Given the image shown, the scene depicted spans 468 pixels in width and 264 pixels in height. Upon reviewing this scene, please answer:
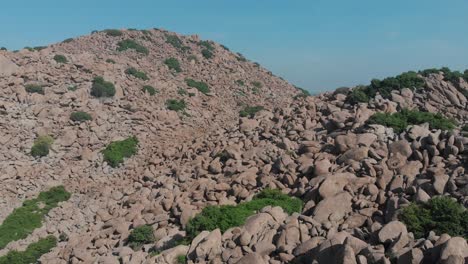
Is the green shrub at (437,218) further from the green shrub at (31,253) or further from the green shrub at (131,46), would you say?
the green shrub at (131,46)

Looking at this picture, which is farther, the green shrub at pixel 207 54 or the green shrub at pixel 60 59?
the green shrub at pixel 207 54

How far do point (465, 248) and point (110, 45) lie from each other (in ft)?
188

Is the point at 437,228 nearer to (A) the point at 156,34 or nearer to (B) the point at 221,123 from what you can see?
(B) the point at 221,123

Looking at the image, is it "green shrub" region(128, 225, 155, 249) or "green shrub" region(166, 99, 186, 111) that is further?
"green shrub" region(166, 99, 186, 111)

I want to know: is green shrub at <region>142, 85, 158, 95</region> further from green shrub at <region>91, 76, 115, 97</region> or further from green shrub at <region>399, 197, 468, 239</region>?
green shrub at <region>399, 197, 468, 239</region>

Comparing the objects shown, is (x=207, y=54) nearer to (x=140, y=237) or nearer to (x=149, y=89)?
(x=149, y=89)

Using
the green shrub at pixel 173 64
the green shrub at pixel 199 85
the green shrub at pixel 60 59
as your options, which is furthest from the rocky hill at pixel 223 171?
the green shrub at pixel 173 64

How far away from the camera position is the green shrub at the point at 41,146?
31766 millimetres

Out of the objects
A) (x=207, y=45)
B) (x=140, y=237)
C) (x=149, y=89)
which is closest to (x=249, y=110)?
(x=149, y=89)

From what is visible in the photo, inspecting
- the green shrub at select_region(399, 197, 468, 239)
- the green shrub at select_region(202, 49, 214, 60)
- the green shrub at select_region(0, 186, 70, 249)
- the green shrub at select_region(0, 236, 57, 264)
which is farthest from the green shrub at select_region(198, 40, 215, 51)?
the green shrub at select_region(399, 197, 468, 239)

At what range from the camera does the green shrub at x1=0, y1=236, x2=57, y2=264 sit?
2292 centimetres

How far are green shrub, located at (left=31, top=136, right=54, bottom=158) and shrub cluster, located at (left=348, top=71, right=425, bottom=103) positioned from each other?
2261 centimetres

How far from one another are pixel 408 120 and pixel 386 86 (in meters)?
6.52

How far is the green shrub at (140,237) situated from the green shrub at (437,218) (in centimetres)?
1188
